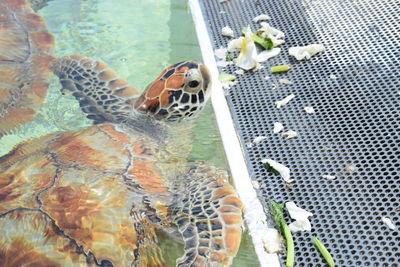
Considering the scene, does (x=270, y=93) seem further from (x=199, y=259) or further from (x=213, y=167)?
(x=199, y=259)

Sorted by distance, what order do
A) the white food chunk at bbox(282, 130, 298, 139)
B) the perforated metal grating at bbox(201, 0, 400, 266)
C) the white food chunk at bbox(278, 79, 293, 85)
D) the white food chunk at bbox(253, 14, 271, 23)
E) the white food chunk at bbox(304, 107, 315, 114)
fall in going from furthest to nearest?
the white food chunk at bbox(253, 14, 271, 23) < the white food chunk at bbox(278, 79, 293, 85) < the white food chunk at bbox(304, 107, 315, 114) < the white food chunk at bbox(282, 130, 298, 139) < the perforated metal grating at bbox(201, 0, 400, 266)

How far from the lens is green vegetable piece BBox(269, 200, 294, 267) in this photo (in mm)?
1570

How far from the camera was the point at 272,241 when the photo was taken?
65.5 inches

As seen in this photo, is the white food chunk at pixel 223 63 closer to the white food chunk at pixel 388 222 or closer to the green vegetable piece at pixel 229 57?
the green vegetable piece at pixel 229 57

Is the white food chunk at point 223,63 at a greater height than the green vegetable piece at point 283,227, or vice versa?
the green vegetable piece at point 283,227

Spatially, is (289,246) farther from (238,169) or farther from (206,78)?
(206,78)

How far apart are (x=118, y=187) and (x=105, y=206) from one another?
0.14 m

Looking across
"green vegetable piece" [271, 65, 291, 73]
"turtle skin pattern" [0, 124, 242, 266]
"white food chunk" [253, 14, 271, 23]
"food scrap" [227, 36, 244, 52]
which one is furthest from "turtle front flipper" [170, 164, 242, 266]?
"white food chunk" [253, 14, 271, 23]

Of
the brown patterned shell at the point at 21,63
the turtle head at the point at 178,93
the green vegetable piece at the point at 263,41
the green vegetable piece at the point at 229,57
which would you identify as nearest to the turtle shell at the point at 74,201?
the turtle head at the point at 178,93

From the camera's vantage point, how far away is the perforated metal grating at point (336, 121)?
1.63 metres

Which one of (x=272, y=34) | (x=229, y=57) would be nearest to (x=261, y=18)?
(x=272, y=34)

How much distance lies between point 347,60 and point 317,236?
1.23m

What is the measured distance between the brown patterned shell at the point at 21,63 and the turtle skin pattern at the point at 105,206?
0.76 metres

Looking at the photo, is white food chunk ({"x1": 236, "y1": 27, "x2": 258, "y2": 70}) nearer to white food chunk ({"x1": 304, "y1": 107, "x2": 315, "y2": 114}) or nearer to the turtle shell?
white food chunk ({"x1": 304, "y1": 107, "x2": 315, "y2": 114})
